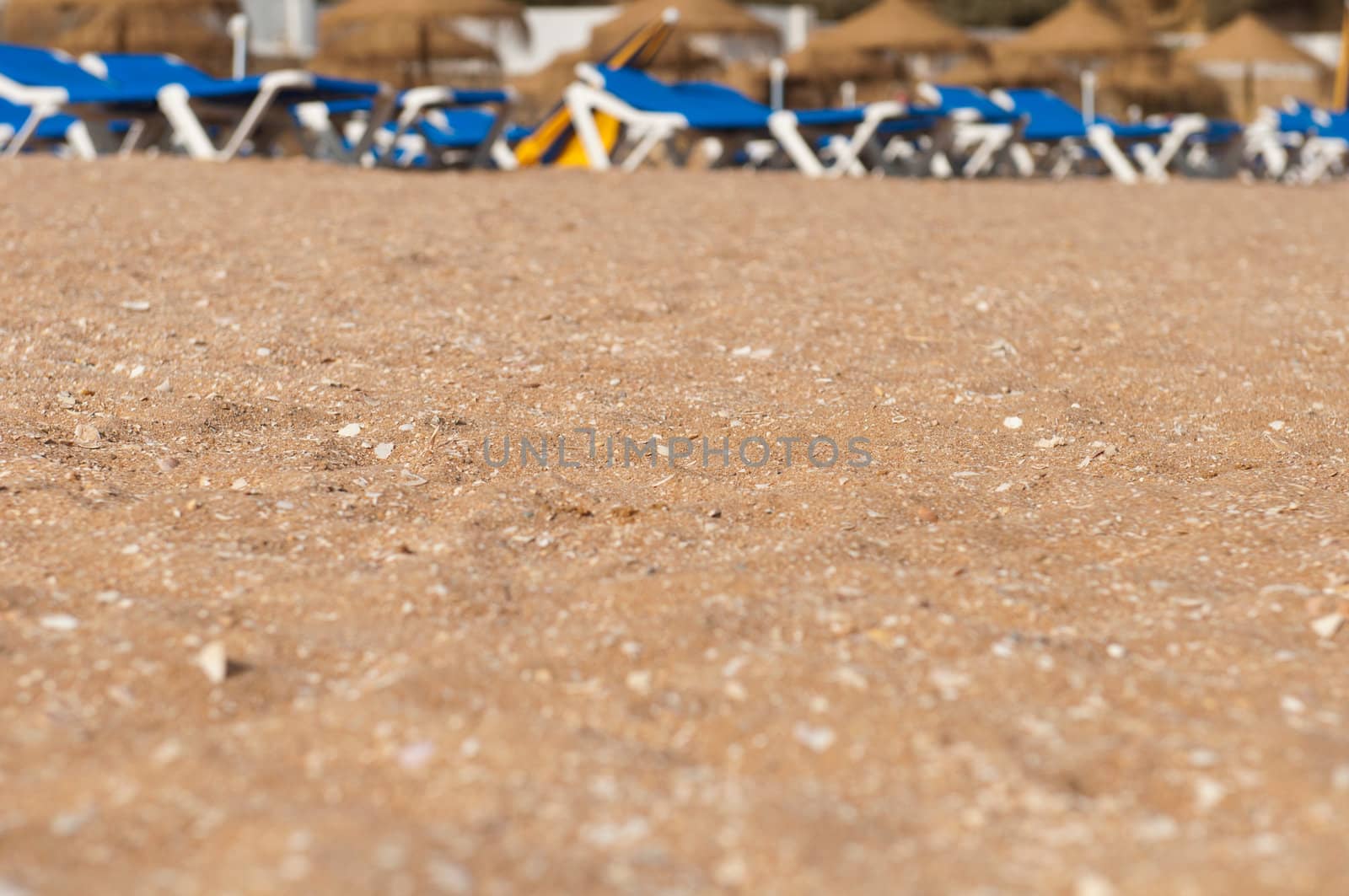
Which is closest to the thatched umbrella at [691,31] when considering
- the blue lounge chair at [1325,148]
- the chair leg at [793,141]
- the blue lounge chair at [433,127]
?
the blue lounge chair at [433,127]

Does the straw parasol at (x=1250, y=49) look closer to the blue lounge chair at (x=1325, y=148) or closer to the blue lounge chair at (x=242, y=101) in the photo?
the blue lounge chair at (x=1325, y=148)

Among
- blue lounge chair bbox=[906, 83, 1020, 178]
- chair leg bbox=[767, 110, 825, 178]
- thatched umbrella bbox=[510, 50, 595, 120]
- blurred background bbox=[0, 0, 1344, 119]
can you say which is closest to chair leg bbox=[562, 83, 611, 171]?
chair leg bbox=[767, 110, 825, 178]

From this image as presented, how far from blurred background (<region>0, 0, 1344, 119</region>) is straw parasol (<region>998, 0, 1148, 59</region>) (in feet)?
0.07

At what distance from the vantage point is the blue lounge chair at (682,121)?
8336 millimetres

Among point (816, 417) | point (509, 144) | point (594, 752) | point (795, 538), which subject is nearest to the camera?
point (594, 752)

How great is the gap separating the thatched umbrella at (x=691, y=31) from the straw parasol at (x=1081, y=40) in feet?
11.7

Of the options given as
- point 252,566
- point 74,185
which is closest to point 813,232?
point 74,185

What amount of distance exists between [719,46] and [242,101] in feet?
36.0

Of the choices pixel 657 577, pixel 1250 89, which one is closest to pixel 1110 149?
pixel 657 577

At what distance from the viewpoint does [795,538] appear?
2.48 meters

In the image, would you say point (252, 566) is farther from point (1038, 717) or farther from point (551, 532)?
point (1038, 717)

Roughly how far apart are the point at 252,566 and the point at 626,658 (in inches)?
28.1

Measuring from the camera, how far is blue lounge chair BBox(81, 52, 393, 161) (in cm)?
731

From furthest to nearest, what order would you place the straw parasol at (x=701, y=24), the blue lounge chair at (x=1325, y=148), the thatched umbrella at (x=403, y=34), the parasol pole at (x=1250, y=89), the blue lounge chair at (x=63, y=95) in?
the parasol pole at (x=1250, y=89) < the straw parasol at (x=701, y=24) < the thatched umbrella at (x=403, y=34) < the blue lounge chair at (x=1325, y=148) < the blue lounge chair at (x=63, y=95)
